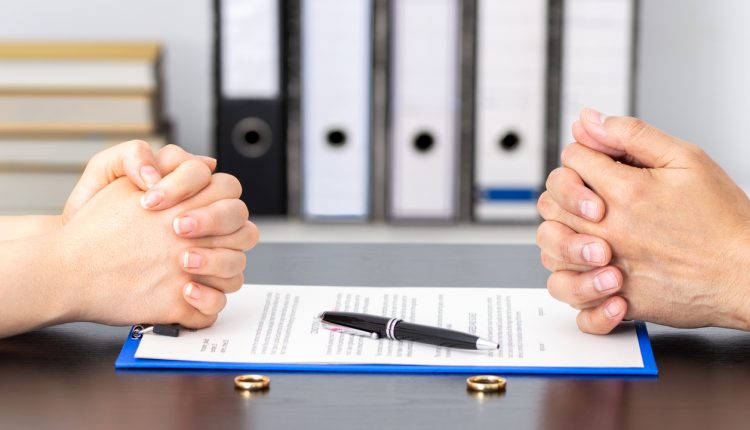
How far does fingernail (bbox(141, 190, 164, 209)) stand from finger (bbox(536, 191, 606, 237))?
28 centimetres

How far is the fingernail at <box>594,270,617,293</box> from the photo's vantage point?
0.78 meters

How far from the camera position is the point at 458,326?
800mm

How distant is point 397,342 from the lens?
30.1 inches

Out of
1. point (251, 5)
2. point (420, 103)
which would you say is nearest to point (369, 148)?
point (420, 103)

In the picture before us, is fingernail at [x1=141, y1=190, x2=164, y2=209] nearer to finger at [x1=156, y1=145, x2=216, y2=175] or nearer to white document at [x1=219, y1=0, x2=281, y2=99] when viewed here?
finger at [x1=156, y1=145, x2=216, y2=175]

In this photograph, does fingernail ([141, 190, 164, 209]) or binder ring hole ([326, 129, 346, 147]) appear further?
binder ring hole ([326, 129, 346, 147])

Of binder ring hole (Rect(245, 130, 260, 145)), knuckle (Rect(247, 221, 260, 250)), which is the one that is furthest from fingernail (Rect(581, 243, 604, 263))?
binder ring hole (Rect(245, 130, 260, 145))

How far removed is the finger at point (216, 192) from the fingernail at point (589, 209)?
0.83ft

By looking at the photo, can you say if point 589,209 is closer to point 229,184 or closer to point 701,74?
point 229,184

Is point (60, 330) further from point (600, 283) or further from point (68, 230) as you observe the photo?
point (600, 283)

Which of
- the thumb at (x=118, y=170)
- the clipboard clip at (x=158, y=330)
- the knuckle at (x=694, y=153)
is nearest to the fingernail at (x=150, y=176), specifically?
the thumb at (x=118, y=170)

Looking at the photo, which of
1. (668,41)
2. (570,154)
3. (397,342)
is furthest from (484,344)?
(668,41)

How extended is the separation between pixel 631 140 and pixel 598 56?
1.31 m

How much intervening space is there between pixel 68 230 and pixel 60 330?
0.08 m
